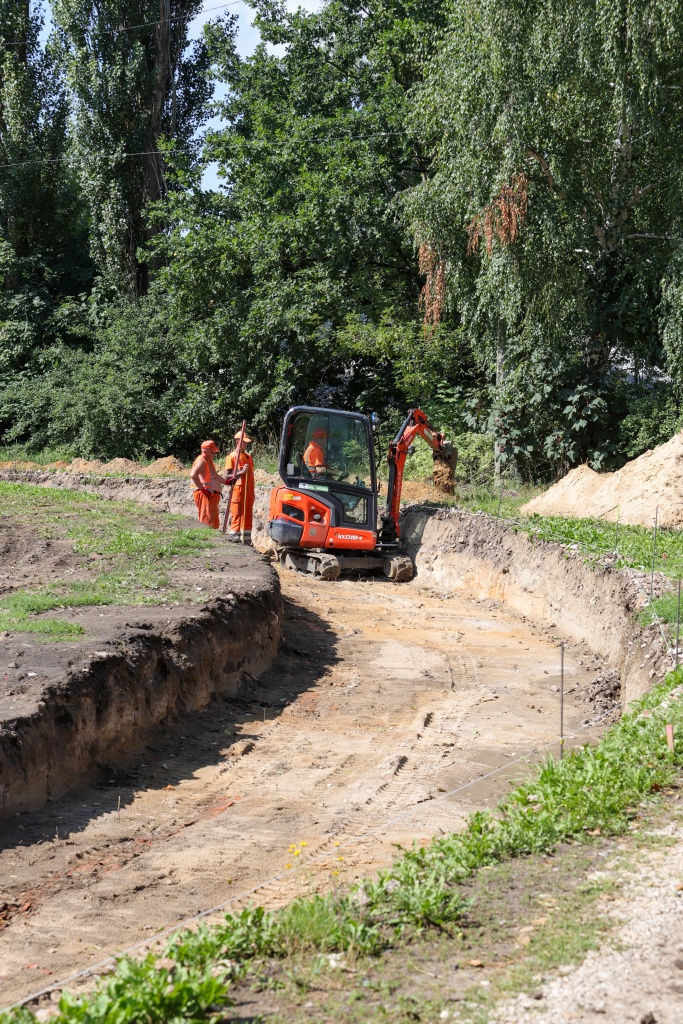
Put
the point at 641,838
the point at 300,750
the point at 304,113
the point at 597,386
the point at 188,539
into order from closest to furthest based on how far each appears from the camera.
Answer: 1. the point at 641,838
2. the point at 300,750
3. the point at 188,539
4. the point at 597,386
5. the point at 304,113

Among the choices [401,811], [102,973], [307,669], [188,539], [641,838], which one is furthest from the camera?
[188,539]

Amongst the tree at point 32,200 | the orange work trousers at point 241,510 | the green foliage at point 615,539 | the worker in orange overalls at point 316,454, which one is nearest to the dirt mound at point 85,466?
the tree at point 32,200

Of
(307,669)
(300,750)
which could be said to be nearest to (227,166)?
(307,669)

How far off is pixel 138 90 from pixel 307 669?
89.9ft

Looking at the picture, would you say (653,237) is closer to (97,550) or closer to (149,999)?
(97,550)

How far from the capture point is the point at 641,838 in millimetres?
5410

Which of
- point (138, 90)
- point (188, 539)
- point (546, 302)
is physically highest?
point (138, 90)

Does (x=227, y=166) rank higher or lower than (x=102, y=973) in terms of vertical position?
higher

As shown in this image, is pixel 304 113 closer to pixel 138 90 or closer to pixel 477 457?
pixel 138 90

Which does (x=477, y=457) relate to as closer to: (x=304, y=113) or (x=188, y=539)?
(x=188, y=539)

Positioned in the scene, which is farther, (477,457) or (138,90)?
(138,90)

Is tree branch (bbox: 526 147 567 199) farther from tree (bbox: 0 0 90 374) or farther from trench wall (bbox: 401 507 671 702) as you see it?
tree (bbox: 0 0 90 374)

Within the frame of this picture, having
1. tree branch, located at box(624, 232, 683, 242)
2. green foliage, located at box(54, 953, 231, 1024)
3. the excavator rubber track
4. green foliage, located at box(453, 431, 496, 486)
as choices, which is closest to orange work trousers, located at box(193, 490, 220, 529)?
the excavator rubber track

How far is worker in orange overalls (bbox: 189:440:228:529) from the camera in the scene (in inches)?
647
